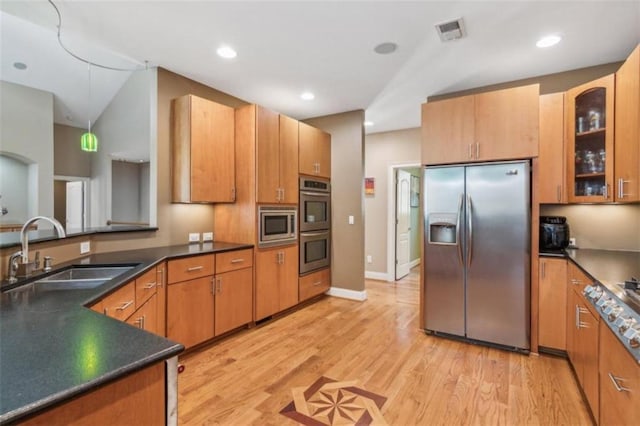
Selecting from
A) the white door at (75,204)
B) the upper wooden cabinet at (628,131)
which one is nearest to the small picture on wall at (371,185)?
the upper wooden cabinet at (628,131)

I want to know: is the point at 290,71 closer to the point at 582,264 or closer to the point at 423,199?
the point at 423,199

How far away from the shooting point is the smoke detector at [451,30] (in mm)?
2267

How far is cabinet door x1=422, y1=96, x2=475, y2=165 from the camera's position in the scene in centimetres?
296

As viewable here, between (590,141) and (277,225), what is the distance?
10.2 ft

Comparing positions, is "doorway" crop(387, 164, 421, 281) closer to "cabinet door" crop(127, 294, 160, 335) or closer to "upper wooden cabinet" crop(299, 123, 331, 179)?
"upper wooden cabinet" crop(299, 123, 331, 179)

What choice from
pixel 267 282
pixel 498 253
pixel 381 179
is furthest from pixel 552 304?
pixel 381 179

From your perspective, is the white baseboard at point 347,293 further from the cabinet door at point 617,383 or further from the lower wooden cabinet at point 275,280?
the cabinet door at point 617,383

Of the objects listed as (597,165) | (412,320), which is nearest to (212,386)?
(412,320)

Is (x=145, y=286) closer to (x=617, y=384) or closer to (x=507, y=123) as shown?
(x=617, y=384)

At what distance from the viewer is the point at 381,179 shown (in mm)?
5578

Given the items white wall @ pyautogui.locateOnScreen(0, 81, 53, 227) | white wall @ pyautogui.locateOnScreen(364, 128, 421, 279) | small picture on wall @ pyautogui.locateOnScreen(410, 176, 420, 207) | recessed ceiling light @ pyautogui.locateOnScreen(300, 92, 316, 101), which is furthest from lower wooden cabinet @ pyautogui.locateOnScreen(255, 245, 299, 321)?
white wall @ pyautogui.locateOnScreen(0, 81, 53, 227)

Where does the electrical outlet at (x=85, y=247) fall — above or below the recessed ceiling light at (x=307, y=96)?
below

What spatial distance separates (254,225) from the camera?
3289mm

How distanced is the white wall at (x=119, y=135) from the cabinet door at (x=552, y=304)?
4.79 meters
